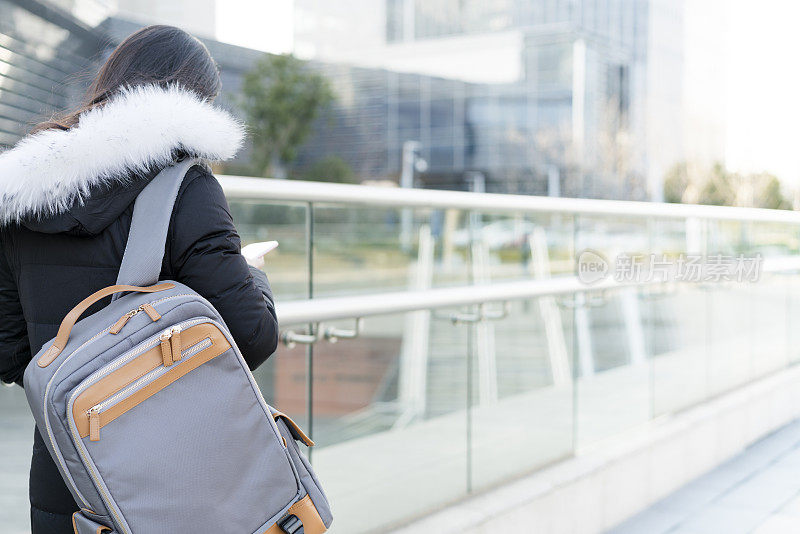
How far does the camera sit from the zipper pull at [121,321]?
4.41 feet

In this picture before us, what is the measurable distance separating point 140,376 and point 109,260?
0.81 ft

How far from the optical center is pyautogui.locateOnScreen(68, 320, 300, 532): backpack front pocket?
51.7 inches

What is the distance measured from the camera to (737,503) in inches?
163

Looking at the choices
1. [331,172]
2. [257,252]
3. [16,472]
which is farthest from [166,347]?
[331,172]

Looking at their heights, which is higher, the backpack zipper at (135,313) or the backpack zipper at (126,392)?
the backpack zipper at (135,313)

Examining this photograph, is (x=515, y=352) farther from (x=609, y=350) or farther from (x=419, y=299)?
(x=419, y=299)

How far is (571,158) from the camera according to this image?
1549 inches

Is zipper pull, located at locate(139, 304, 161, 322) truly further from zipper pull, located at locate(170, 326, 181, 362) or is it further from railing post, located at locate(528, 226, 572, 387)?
railing post, located at locate(528, 226, 572, 387)

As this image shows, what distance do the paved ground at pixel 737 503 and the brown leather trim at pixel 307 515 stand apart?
8.28 feet

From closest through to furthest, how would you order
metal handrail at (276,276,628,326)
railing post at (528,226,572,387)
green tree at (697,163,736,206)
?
metal handrail at (276,276,628,326), railing post at (528,226,572,387), green tree at (697,163,736,206)

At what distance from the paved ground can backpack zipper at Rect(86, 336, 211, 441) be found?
284cm

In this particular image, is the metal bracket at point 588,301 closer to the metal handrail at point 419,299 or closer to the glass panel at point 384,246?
the metal handrail at point 419,299

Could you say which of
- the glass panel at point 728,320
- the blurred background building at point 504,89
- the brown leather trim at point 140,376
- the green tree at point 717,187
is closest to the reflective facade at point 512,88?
the blurred background building at point 504,89

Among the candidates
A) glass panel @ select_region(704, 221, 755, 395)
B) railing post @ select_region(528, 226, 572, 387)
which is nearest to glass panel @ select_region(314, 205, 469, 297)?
railing post @ select_region(528, 226, 572, 387)
